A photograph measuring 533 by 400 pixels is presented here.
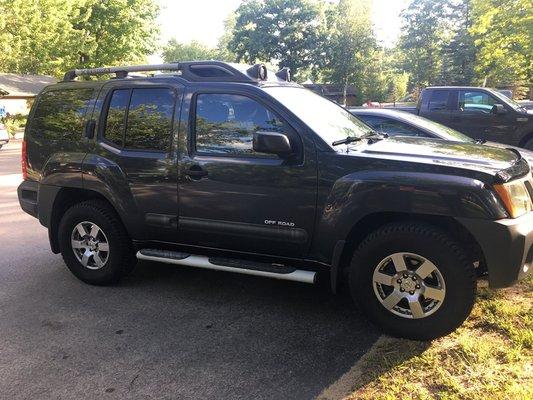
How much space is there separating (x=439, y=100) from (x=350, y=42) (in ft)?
150

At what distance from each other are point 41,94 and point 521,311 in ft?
15.5

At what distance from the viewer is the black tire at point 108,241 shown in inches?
180

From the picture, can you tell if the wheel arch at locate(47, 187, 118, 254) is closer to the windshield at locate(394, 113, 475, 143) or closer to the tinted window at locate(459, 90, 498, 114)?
the windshield at locate(394, 113, 475, 143)

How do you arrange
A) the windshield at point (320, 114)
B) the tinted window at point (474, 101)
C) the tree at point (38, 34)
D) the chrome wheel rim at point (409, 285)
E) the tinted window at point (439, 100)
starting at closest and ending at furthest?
the chrome wheel rim at point (409, 285) → the windshield at point (320, 114) → the tinted window at point (474, 101) → the tinted window at point (439, 100) → the tree at point (38, 34)

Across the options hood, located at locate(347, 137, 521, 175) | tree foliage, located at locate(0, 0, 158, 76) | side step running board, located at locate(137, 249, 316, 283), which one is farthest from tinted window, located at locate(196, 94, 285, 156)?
tree foliage, located at locate(0, 0, 158, 76)

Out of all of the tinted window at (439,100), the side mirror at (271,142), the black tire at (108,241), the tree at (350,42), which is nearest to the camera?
the side mirror at (271,142)

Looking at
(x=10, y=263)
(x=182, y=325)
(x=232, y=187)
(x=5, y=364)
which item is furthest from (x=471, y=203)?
(x=10, y=263)

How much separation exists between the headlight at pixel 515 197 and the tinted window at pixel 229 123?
1.62 meters

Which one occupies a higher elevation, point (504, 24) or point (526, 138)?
point (504, 24)

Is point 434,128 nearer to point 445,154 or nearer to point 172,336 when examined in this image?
point 445,154

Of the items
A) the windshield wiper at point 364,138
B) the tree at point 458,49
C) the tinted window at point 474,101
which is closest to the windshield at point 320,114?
the windshield wiper at point 364,138

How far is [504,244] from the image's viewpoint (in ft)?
10.4

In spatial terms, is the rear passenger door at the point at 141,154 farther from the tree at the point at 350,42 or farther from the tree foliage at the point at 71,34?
the tree at the point at 350,42

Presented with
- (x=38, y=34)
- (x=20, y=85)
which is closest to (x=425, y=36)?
(x=38, y=34)
